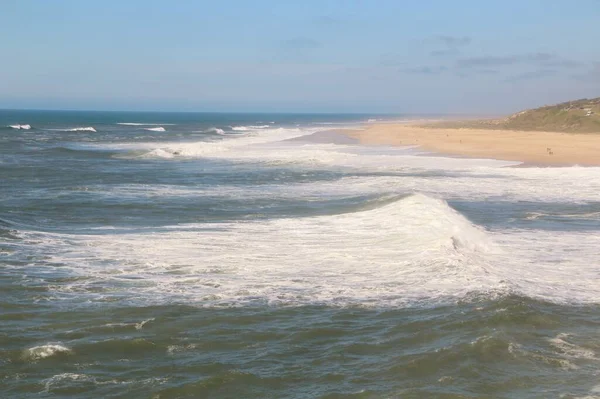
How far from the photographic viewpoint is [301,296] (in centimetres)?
1186

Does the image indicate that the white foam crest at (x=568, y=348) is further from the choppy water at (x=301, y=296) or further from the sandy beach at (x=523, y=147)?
the sandy beach at (x=523, y=147)

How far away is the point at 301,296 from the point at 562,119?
202 ft

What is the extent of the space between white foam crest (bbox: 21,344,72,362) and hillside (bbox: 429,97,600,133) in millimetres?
56678

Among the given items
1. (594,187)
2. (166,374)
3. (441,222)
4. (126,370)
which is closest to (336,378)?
(166,374)

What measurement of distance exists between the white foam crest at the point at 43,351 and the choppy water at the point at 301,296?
3 cm

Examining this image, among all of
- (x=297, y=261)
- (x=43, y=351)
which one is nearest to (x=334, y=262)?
(x=297, y=261)

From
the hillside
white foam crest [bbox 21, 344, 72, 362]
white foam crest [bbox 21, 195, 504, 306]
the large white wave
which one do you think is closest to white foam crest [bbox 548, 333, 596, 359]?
the large white wave

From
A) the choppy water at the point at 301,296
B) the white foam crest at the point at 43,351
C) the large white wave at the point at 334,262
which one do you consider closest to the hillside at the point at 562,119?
the choppy water at the point at 301,296

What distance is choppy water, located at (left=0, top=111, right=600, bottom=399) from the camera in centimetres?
857

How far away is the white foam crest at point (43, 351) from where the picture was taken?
9.24 m

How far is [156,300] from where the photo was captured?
1161 cm

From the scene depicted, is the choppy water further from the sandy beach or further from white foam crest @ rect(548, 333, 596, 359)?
the sandy beach

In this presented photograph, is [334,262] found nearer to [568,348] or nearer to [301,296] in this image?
[301,296]

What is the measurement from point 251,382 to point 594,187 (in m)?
21.4
